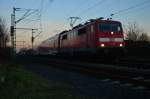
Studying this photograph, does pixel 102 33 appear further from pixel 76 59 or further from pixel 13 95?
pixel 13 95

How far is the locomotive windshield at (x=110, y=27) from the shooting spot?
32281 mm

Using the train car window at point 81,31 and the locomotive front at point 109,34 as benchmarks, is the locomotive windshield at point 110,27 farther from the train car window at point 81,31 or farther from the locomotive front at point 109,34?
the train car window at point 81,31

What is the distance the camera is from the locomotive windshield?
32.3m

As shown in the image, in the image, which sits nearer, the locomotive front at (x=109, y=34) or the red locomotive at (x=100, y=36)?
the red locomotive at (x=100, y=36)

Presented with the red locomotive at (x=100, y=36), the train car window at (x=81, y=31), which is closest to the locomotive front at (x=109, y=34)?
the red locomotive at (x=100, y=36)

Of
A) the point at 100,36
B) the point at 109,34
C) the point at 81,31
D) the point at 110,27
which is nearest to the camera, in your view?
the point at 100,36

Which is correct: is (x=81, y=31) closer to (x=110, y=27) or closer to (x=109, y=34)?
(x=110, y=27)

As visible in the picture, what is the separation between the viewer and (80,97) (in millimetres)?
11844

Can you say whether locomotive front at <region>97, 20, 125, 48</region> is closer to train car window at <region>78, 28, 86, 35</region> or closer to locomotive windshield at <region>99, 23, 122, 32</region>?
locomotive windshield at <region>99, 23, 122, 32</region>

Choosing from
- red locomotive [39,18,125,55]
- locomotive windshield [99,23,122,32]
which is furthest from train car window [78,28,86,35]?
locomotive windshield [99,23,122,32]

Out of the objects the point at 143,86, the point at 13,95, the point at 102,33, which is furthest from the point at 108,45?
the point at 13,95

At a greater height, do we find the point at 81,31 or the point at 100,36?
the point at 81,31

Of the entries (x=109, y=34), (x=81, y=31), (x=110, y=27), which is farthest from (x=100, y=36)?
(x=81, y=31)

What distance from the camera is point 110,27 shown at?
32.7 meters
